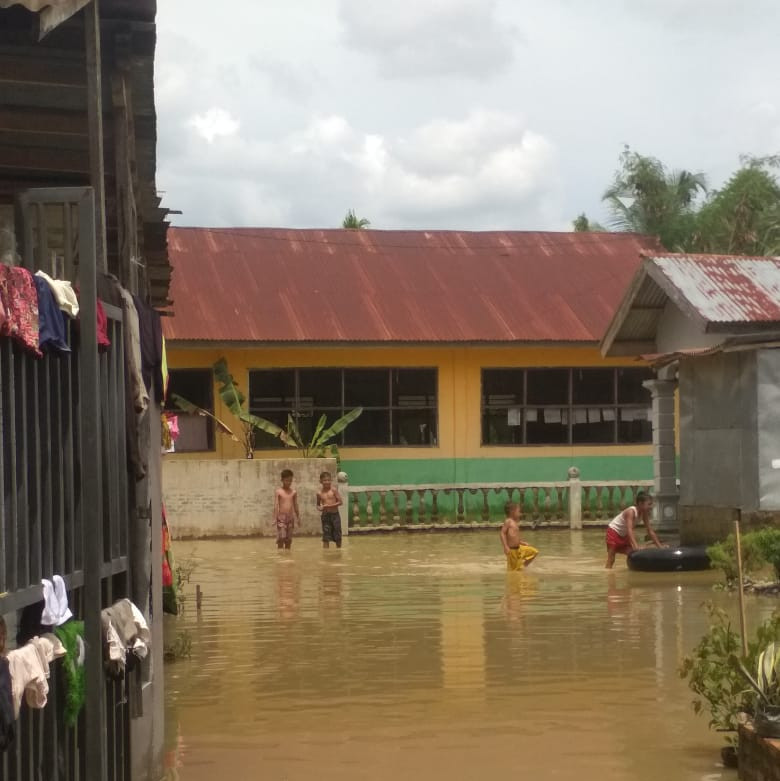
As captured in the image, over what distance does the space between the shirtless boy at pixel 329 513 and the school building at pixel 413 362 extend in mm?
3561

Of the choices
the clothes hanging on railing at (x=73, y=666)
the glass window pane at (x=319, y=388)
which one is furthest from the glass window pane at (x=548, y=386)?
the clothes hanging on railing at (x=73, y=666)

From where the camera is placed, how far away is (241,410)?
2552 centimetres

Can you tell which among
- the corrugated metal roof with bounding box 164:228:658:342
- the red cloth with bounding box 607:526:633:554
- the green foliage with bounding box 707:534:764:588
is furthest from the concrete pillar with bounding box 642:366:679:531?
the green foliage with bounding box 707:534:764:588

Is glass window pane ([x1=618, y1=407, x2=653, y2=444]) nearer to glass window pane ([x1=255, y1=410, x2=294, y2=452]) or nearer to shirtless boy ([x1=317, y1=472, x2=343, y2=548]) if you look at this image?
glass window pane ([x1=255, y1=410, x2=294, y2=452])

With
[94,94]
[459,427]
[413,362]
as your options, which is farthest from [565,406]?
[94,94]

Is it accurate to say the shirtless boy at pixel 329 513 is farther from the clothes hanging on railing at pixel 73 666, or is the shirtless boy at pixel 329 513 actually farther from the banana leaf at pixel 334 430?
the clothes hanging on railing at pixel 73 666

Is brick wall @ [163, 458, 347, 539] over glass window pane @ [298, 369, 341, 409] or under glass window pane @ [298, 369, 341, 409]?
under

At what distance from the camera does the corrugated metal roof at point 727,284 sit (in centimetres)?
1902

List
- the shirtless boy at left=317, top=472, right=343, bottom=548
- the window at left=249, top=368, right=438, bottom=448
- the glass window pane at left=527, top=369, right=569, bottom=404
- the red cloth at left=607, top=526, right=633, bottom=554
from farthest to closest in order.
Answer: the glass window pane at left=527, top=369, right=569, bottom=404, the window at left=249, top=368, right=438, bottom=448, the shirtless boy at left=317, top=472, right=343, bottom=548, the red cloth at left=607, top=526, right=633, bottom=554

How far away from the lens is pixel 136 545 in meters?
7.00

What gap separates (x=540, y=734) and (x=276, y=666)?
127 inches

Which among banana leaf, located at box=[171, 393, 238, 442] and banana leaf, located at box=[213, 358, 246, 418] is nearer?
banana leaf, located at box=[213, 358, 246, 418]

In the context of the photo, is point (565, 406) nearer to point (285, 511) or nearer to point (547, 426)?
point (547, 426)

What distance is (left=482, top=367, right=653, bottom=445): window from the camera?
27938 mm
